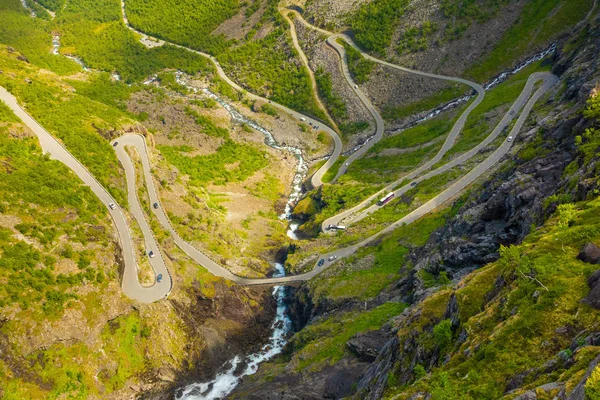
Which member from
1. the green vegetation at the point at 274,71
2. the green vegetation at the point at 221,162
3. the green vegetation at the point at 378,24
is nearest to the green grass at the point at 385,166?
the green vegetation at the point at 221,162

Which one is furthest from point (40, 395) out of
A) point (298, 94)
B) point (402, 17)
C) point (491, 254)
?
point (402, 17)

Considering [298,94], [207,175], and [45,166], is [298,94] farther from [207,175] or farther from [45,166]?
[45,166]

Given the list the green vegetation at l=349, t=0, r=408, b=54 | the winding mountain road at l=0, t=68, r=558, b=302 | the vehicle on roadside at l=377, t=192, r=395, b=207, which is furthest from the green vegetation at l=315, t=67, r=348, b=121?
the winding mountain road at l=0, t=68, r=558, b=302

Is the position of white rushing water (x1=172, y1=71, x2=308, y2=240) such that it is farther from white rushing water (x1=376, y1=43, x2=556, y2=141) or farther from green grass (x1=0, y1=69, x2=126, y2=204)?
green grass (x1=0, y1=69, x2=126, y2=204)

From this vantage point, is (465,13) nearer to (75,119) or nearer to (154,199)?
(154,199)

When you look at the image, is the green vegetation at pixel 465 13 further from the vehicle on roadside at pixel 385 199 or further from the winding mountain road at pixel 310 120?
the vehicle on roadside at pixel 385 199

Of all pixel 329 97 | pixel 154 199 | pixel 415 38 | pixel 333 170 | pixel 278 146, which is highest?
pixel 154 199

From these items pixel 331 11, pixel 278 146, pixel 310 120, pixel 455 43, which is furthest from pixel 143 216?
pixel 331 11

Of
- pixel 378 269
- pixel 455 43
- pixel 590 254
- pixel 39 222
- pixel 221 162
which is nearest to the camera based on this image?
pixel 590 254
